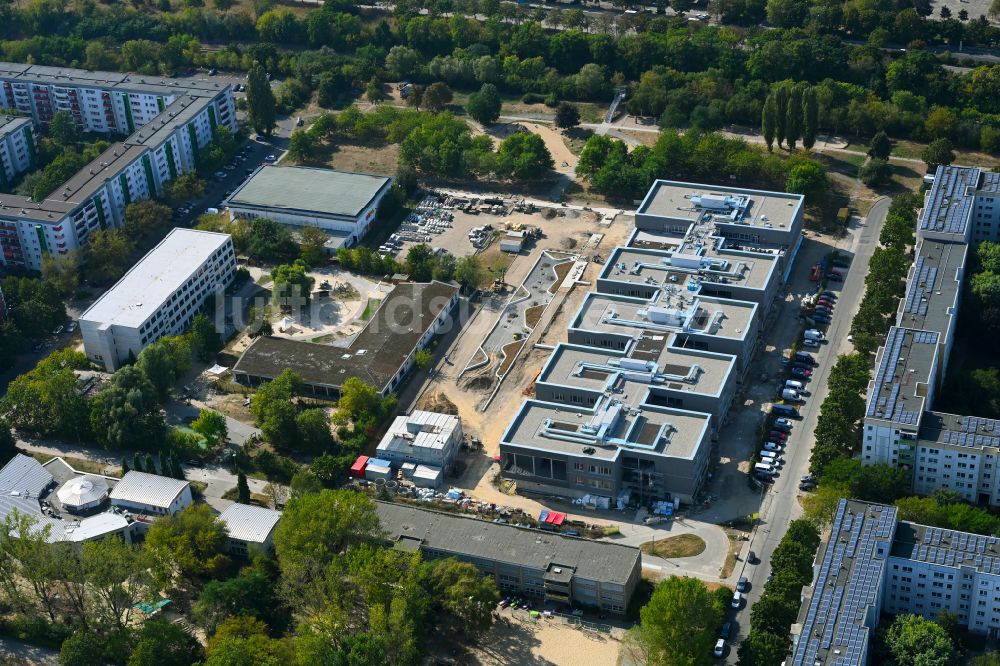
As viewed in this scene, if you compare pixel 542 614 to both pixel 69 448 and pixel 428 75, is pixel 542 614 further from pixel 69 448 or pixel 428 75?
pixel 428 75

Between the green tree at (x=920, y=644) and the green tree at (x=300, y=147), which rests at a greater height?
the green tree at (x=920, y=644)

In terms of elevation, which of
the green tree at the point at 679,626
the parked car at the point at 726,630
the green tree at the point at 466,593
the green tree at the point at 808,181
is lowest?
the parked car at the point at 726,630

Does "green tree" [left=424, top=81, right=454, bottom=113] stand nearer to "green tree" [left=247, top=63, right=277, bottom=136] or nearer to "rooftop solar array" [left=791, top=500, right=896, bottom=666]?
"green tree" [left=247, top=63, right=277, bottom=136]

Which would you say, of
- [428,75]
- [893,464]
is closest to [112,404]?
[893,464]

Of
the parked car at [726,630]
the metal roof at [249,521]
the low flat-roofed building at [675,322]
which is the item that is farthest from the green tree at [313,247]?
the parked car at [726,630]

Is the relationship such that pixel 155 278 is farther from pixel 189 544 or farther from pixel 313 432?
pixel 189 544

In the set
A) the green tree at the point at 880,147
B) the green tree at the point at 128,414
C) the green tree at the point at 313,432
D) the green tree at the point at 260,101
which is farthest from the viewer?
the green tree at the point at 260,101

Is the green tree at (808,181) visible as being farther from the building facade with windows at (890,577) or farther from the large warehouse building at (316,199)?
the building facade with windows at (890,577)

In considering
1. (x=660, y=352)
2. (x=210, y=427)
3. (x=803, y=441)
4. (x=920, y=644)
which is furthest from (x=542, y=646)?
(x=210, y=427)
